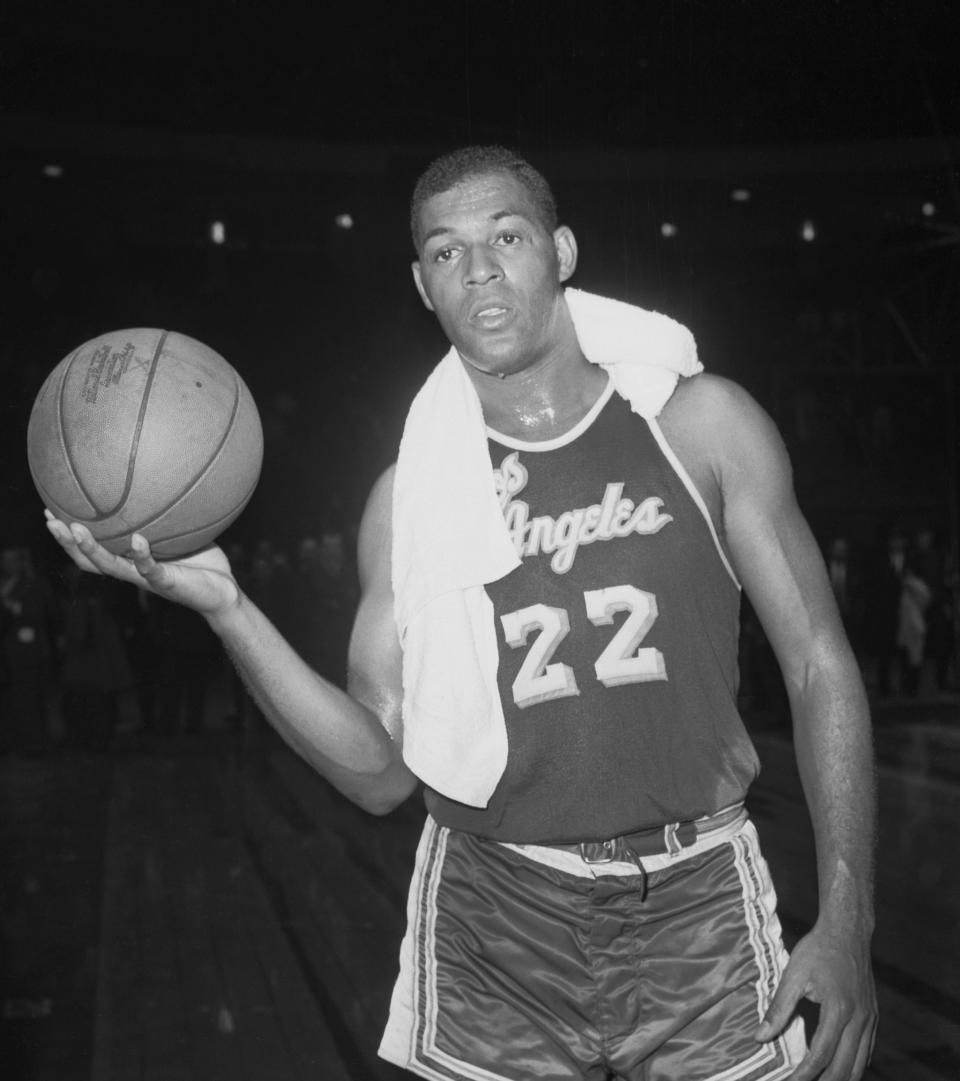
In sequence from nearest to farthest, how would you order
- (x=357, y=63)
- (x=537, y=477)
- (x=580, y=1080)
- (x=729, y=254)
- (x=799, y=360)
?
(x=580, y=1080), (x=537, y=477), (x=357, y=63), (x=799, y=360), (x=729, y=254)

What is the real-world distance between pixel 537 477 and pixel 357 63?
14140 mm

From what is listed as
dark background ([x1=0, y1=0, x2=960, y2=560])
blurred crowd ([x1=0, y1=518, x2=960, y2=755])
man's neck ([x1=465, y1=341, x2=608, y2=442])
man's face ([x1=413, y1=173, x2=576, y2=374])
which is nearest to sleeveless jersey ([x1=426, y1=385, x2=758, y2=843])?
man's neck ([x1=465, y1=341, x2=608, y2=442])

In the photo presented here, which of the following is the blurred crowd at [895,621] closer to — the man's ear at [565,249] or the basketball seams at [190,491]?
the man's ear at [565,249]

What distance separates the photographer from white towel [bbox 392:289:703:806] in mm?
1925

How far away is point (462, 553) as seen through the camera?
1.98 m

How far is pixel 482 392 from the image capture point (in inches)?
86.3

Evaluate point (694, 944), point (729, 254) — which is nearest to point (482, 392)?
point (694, 944)

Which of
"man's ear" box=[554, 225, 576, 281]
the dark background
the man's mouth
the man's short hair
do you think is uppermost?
the dark background

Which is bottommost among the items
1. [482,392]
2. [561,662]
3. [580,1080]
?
[580,1080]

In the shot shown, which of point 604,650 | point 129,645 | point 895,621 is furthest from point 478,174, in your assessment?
point 895,621

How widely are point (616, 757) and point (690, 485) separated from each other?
406mm

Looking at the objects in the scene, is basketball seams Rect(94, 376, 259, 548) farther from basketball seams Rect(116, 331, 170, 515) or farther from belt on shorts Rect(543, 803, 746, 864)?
belt on shorts Rect(543, 803, 746, 864)

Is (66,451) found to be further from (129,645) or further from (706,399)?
(129,645)

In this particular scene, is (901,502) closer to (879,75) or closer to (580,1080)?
(879,75)
